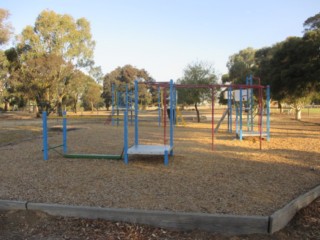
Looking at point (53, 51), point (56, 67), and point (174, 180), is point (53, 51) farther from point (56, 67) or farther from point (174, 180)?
point (174, 180)

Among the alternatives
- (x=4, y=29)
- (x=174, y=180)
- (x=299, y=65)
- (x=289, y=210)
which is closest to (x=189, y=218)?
(x=289, y=210)

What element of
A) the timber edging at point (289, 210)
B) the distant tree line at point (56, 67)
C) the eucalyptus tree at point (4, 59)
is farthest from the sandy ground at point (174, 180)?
the eucalyptus tree at point (4, 59)

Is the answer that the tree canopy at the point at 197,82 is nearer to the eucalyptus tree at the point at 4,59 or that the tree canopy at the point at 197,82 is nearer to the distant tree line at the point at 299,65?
the distant tree line at the point at 299,65

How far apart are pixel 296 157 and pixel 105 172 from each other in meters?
5.13

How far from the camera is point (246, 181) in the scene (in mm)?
5770

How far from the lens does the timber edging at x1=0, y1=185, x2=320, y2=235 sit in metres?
3.82

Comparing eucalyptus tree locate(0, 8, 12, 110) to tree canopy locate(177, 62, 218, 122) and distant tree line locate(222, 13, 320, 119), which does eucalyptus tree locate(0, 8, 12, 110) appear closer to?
tree canopy locate(177, 62, 218, 122)

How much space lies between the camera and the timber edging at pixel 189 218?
150 inches

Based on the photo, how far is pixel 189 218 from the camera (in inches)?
154

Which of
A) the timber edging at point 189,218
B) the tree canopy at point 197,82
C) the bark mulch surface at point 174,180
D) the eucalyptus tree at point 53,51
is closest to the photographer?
the timber edging at point 189,218

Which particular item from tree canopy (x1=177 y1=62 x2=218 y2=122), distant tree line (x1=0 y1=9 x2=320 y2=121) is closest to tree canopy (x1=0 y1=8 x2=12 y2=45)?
distant tree line (x1=0 y1=9 x2=320 y2=121)

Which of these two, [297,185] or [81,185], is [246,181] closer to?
[297,185]

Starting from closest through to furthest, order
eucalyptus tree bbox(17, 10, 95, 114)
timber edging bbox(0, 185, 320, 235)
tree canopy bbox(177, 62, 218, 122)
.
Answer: timber edging bbox(0, 185, 320, 235) → tree canopy bbox(177, 62, 218, 122) → eucalyptus tree bbox(17, 10, 95, 114)

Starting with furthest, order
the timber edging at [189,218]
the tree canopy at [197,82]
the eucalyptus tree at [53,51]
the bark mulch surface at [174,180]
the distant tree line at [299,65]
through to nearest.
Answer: the eucalyptus tree at [53,51] < the tree canopy at [197,82] < the distant tree line at [299,65] < the bark mulch surface at [174,180] < the timber edging at [189,218]
